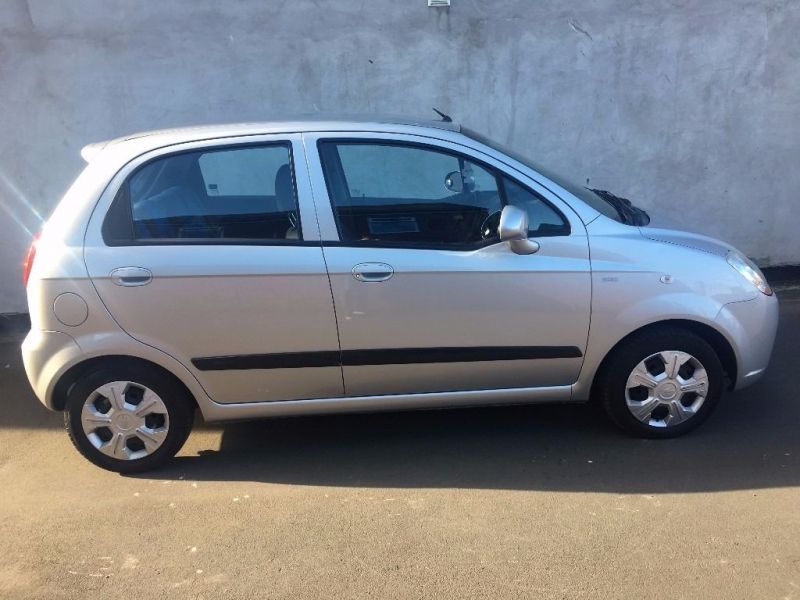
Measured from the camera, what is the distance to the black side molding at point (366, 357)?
3.50 metres

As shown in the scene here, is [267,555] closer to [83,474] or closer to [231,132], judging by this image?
[83,474]

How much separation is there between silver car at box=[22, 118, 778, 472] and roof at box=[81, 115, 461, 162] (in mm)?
18

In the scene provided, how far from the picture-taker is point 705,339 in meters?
3.71

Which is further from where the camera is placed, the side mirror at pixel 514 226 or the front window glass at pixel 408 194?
the front window glass at pixel 408 194

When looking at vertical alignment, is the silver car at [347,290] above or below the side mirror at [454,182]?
below

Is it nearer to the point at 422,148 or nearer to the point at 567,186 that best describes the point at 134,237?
the point at 422,148

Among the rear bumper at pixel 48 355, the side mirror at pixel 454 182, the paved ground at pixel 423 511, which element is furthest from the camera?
the side mirror at pixel 454 182

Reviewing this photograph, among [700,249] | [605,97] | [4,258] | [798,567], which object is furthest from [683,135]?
[4,258]

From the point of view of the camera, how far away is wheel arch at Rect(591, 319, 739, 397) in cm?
362

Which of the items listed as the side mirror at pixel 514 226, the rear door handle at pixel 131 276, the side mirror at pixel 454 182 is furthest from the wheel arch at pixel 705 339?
the rear door handle at pixel 131 276

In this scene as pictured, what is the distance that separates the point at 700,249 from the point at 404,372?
161 centimetres

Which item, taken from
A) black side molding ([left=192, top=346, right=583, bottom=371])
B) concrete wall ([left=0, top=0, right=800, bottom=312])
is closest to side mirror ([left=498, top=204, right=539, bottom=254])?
black side molding ([left=192, top=346, right=583, bottom=371])

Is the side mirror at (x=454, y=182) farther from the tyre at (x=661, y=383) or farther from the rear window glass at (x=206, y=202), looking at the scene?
the tyre at (x=661, y=383)

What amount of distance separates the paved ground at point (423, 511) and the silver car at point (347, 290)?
0.29 m
